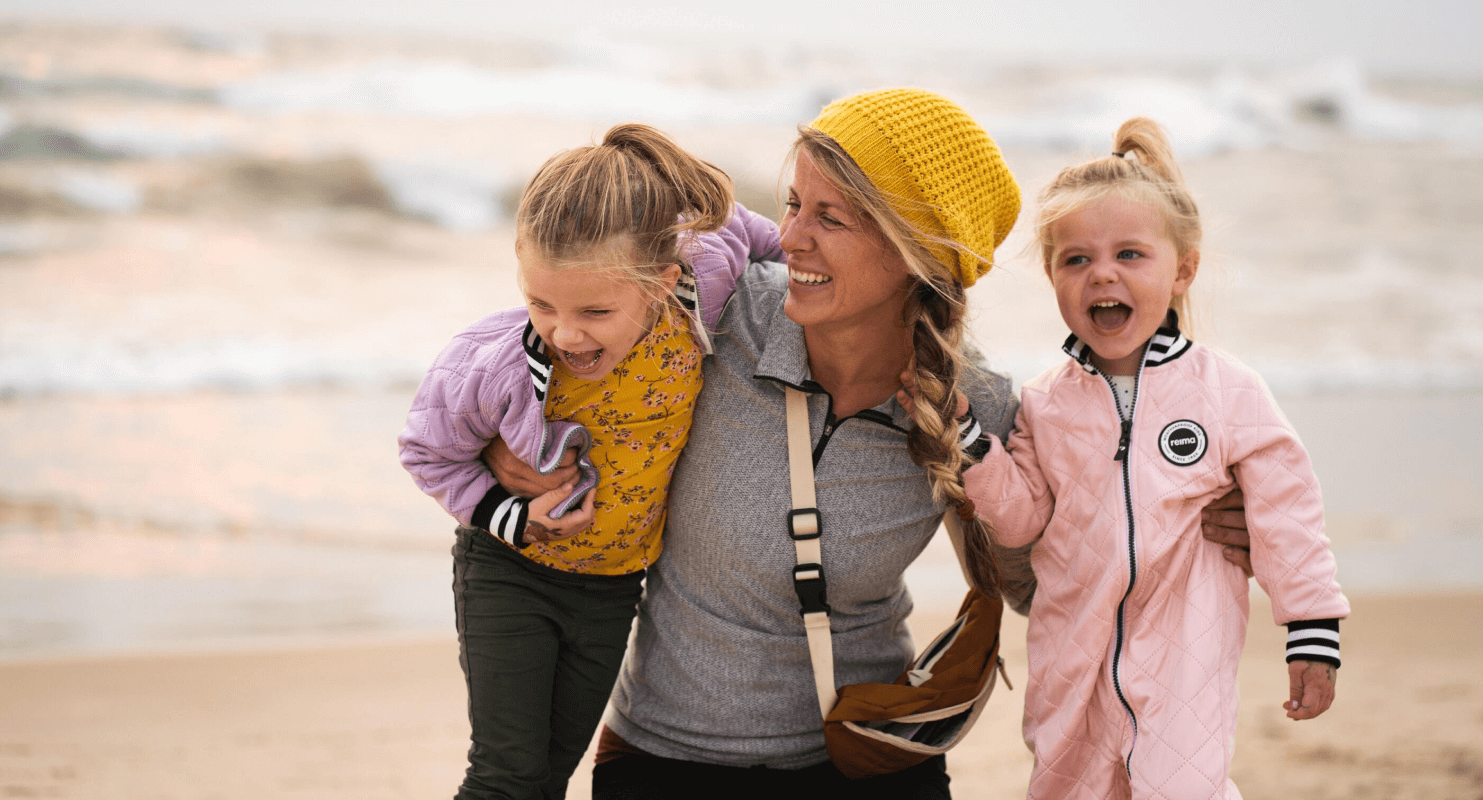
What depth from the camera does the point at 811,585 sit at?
239cm

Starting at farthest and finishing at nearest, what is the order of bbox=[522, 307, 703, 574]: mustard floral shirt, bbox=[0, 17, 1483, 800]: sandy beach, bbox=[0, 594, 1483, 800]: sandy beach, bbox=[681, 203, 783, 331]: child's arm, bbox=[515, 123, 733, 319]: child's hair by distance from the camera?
bbox=[0, 17, 1483, 800]: sandy beach < bbox=[0, 594, 1483, 800]: sandy beach < bbox=[681, 203, 783, 331]: child's arm < bbox=[522, 307, 703, 574]: mustard floral shirt < bbox=[515, 123, 733, 319]: child's hair

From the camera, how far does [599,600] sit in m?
2.46

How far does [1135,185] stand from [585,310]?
42.2 inches

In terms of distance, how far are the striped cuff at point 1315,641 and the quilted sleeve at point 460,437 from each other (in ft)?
4.67

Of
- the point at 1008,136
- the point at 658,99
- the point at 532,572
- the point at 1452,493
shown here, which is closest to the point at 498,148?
the point at 658,99

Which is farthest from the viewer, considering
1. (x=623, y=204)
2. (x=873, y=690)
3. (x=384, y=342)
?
(x=384, y=342)

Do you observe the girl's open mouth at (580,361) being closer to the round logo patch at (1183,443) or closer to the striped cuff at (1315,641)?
the round logo patch at (1183,443)

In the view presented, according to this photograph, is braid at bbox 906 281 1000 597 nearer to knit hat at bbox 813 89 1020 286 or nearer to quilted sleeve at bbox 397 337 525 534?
knit hat at bbox 813 89 1020 286

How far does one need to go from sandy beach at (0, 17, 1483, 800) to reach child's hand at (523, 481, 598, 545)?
79 centimetres

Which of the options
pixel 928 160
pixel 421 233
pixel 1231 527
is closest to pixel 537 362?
pixel 928 160

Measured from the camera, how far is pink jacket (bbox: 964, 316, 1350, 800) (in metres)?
2.22

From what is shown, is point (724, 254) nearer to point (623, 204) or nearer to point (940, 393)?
point (623, 204)

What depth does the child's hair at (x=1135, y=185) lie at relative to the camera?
2359 mm

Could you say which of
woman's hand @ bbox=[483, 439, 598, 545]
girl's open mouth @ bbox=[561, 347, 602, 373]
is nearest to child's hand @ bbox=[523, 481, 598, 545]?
woman's hand @ bbox=[483, 439, 598, 545]
